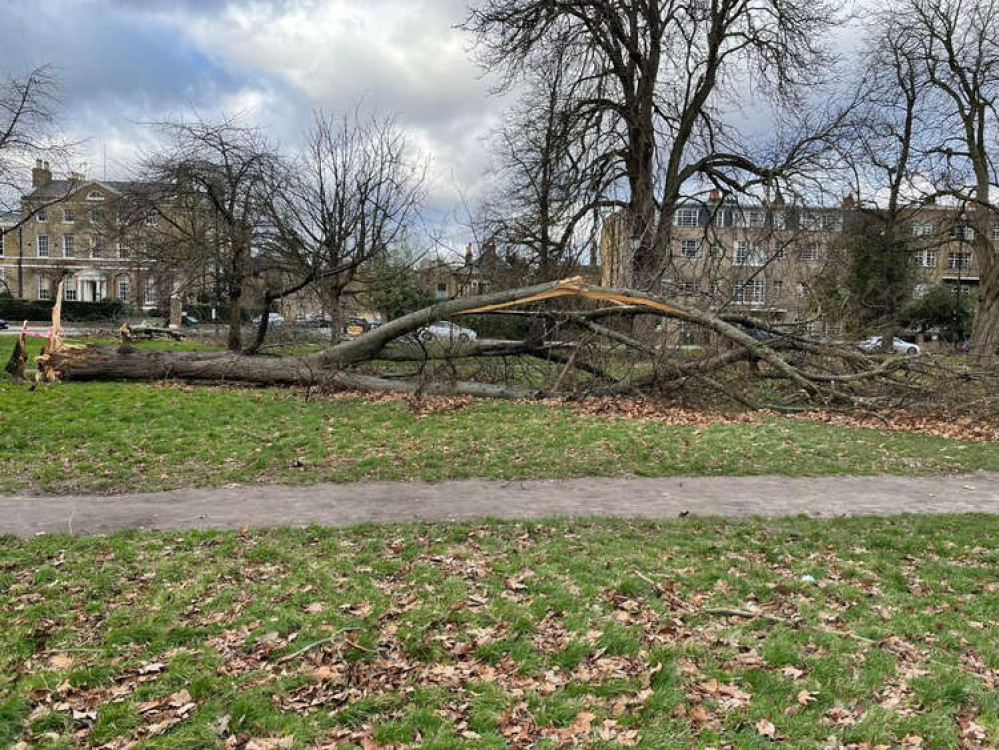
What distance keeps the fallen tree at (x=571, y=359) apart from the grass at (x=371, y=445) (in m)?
1.56

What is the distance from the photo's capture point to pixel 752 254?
1819 centimetres

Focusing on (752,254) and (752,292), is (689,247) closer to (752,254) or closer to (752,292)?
Answer: (752,254)

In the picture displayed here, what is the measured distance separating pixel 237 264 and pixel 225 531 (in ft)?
49.3

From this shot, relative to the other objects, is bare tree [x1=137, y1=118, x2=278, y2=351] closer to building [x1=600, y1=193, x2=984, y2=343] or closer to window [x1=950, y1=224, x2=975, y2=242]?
building [x1=600, y1=193, x2=984, y2=343]

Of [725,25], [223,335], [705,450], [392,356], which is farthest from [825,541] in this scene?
[223,335]

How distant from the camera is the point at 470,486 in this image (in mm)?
7566

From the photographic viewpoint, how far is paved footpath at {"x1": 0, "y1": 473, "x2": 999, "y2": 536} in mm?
6277

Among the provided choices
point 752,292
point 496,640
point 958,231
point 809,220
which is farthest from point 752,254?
point 496,640

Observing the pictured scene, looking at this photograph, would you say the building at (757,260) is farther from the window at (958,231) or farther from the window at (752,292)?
the window at (958,231)

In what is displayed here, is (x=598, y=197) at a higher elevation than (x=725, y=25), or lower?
lower

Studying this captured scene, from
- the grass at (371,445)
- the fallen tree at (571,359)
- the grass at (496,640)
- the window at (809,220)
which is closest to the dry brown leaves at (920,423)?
the fallen tree at (571,359)

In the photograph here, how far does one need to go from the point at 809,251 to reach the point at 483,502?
56.4ft

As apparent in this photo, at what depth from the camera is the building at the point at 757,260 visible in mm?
15508

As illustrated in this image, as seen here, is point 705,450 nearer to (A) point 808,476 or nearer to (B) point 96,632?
(A) point 808,476
